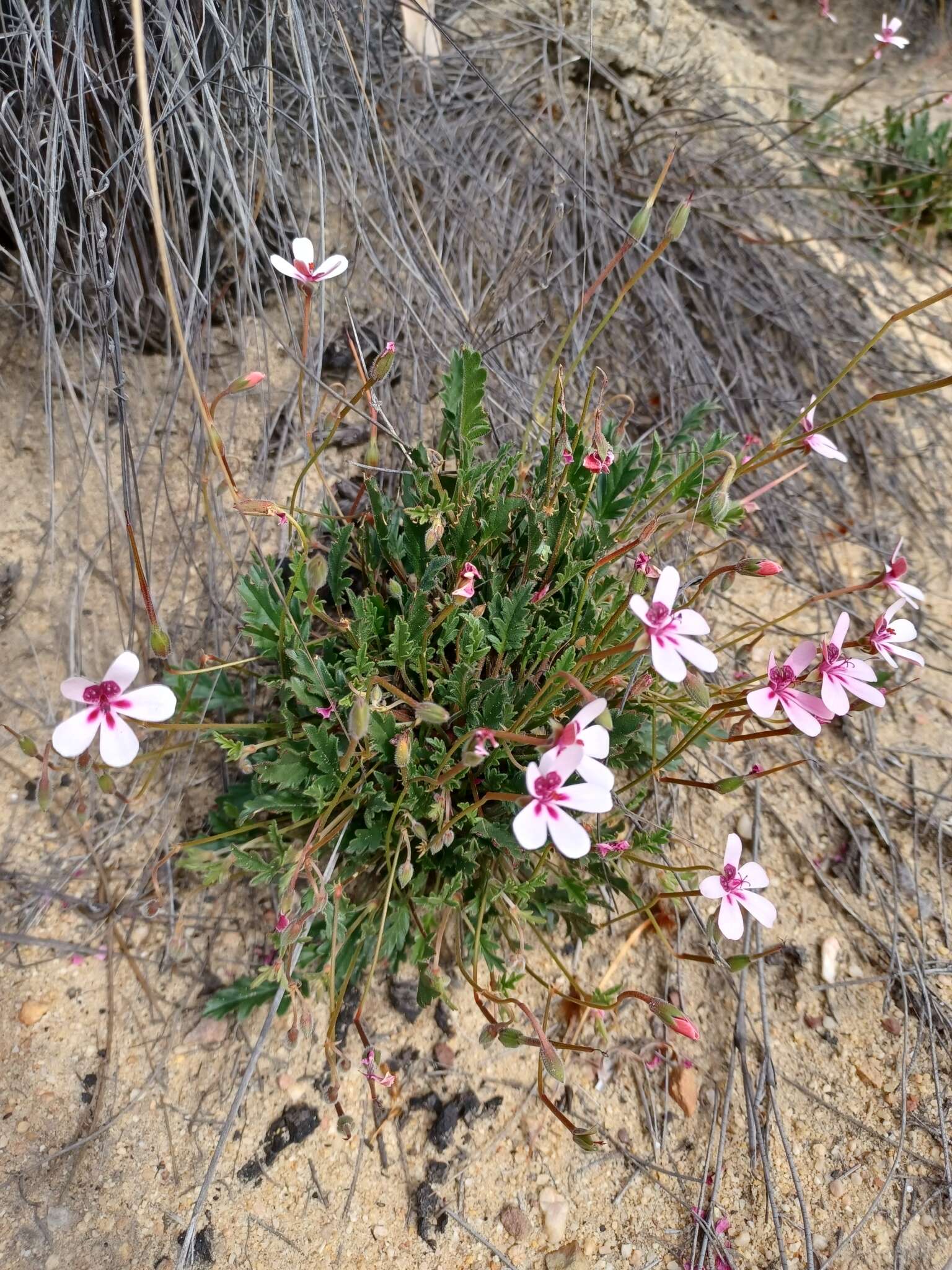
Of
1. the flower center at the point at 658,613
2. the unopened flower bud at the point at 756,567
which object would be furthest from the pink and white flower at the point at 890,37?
the flower center at the point at 658,613

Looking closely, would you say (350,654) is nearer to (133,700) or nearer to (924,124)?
(133,700)

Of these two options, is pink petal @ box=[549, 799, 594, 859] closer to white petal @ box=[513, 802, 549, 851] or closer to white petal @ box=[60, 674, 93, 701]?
white petal @ box=[513, 802, 549, 851]

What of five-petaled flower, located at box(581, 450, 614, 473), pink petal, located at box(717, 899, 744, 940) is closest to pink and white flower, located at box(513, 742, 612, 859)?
pink petal, located at box(717, 899, 744, 940)

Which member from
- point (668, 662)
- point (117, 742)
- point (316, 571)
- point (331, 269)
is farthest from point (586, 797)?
point (331, 269)

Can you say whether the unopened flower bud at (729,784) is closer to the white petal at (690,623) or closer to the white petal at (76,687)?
the white petal at (690,623)

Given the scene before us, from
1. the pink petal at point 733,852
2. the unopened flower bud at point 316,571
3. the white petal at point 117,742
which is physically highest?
the unopened flower bud at point 316,571

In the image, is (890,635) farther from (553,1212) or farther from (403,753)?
(553,1212)

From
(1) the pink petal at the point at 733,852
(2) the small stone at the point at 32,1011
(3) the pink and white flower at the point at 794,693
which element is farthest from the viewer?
(2) the small stone at the point at 32,1011
